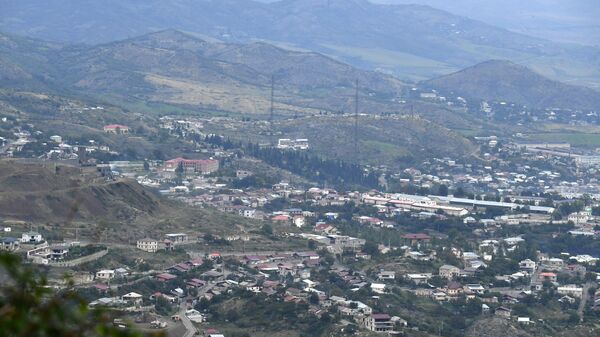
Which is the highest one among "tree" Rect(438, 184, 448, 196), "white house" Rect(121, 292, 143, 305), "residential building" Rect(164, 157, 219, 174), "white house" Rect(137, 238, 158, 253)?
"white house" Rect(121, 292, 143, 305)

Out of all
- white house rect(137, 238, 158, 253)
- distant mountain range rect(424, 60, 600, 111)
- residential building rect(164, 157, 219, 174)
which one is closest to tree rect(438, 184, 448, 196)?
residential building rect(164, 157, 219, 174)

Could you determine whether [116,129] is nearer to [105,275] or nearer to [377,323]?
[105,275]

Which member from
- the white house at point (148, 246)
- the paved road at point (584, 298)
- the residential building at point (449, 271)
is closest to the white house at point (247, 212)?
the white house at point (148, 246)

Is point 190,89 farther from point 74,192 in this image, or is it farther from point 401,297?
point 401,297

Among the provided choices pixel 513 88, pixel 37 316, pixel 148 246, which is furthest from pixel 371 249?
pixel 513 88

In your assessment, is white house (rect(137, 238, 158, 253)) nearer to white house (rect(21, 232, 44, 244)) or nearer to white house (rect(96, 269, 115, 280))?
white house (rect(21, 232, 44, 244))

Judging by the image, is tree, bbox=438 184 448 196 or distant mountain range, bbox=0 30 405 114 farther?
distant mountain range, bbox=0 30 405 114
